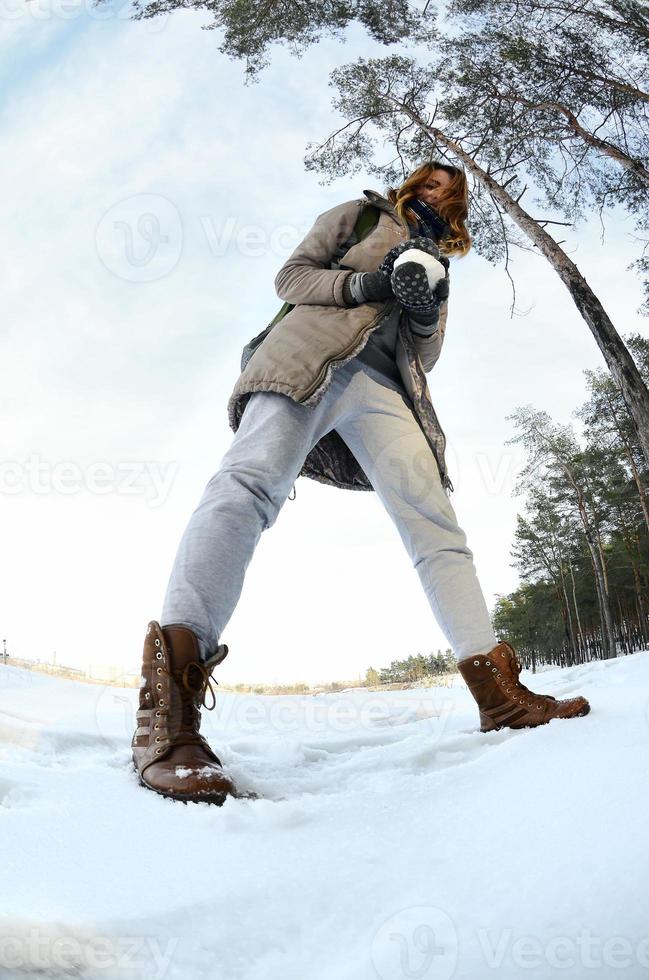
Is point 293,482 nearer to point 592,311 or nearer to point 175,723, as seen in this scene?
point 175,723

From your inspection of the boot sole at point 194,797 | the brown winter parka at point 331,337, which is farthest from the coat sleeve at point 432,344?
the boot sole at point 194,797

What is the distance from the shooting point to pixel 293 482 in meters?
1.64

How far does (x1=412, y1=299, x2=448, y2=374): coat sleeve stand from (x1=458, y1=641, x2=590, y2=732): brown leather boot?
2.97 ft

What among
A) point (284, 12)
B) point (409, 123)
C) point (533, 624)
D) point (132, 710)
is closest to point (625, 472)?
point (533, 624)

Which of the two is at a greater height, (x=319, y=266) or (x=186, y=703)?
(x=319, y=266)

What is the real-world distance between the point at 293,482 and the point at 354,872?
0.99 m

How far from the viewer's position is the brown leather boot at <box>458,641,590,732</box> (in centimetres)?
149

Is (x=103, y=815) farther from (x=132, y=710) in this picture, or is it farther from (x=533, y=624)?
(x=533, y=624)

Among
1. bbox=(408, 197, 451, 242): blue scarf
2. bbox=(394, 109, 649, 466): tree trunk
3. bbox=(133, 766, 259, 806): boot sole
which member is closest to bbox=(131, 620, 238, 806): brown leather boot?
bbox=(133, 766, 259, 806): boot sole

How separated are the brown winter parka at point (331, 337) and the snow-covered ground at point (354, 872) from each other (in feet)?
3.10

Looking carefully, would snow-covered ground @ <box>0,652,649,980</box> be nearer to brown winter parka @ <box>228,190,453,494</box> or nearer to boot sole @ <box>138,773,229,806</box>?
boot sole @ <box>138,773,229,806</box>

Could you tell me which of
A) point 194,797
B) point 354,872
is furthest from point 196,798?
point 354,872

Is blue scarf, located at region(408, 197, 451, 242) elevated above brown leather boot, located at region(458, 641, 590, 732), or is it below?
above

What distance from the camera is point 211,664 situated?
52.7 inches
